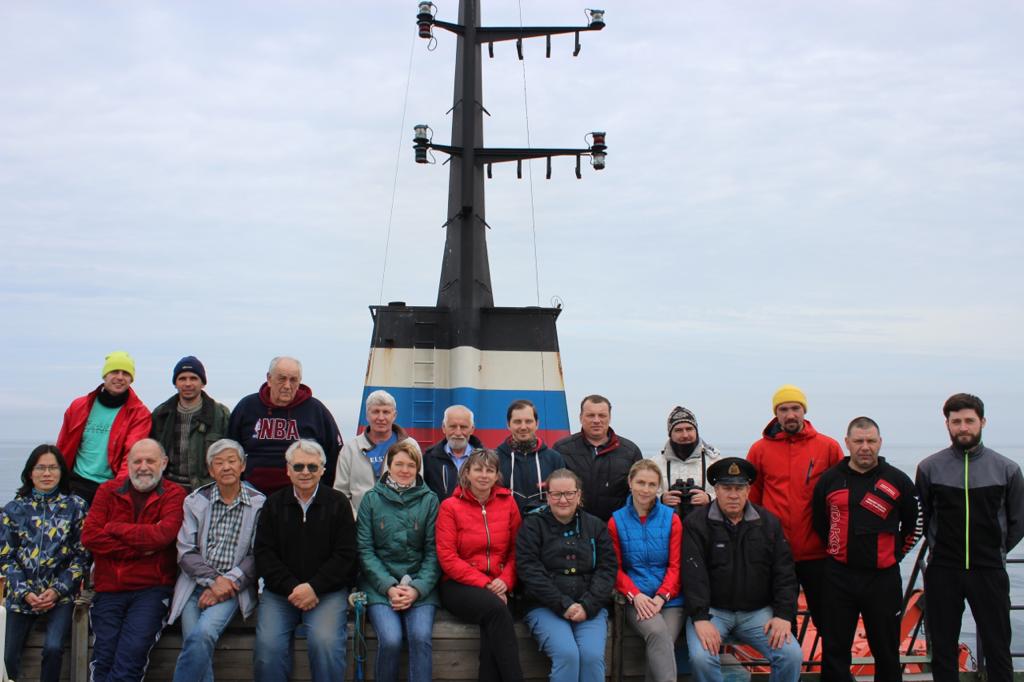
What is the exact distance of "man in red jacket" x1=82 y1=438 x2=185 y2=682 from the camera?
193 inches

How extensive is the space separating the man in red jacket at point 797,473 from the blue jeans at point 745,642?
1.70 ft

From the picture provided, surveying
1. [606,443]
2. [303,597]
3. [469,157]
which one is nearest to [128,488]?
[303,597]

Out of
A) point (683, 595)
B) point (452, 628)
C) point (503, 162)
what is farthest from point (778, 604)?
point (503, 162)

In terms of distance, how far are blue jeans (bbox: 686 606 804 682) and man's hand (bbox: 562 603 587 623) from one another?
2.11 ft

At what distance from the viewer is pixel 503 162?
10898 mm

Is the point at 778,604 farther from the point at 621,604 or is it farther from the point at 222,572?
the point at 222,572

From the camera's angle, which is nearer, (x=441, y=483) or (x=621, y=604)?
(x=621, y=604)

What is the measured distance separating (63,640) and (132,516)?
0.79 meters

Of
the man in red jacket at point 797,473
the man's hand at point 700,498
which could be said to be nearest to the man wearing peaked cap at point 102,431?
the man's hand at point 700,498

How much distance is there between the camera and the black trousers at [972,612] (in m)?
5.15

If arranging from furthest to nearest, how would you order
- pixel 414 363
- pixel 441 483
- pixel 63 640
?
pixel 414 363, pixel 441 483, pixel 63 640

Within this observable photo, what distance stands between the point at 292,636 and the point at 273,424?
1374mm

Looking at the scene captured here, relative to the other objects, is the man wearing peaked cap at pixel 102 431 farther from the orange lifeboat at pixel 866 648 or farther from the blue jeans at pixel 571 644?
the orange lifeboat at pixel 866 648

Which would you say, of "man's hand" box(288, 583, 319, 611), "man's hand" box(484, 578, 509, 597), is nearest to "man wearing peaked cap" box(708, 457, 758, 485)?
"man's hand" box(484, 578, 509, 597)
